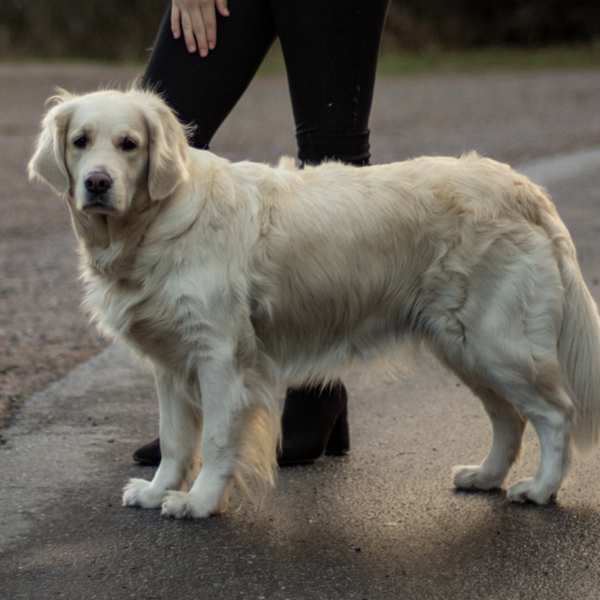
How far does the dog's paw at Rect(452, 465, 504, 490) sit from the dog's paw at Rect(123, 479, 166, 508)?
985 mm

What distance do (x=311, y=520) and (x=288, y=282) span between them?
0.74 m

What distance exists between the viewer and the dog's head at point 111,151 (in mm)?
2381

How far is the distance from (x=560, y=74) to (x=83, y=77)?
1199 centimetres

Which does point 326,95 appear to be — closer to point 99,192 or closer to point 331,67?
point 331,67

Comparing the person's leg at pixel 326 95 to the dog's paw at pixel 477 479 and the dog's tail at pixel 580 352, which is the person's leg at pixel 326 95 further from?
the dog's tail at pixel 580 352

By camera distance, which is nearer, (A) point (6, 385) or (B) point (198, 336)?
(B) point (198, 336)

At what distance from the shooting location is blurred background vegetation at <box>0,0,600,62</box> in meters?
24.8

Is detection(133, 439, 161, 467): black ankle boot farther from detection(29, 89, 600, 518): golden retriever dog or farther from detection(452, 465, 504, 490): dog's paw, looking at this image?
detection(452, 465, 504, 490): dog's paw

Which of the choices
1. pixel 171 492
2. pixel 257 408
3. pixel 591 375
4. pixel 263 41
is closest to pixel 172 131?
pixel 263 41

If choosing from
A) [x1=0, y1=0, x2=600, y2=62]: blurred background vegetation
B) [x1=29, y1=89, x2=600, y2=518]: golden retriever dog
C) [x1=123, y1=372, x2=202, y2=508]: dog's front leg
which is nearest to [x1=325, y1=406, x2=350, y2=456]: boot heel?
[x1=29, y1=89, x2=600, y2=518]: golden retriever dog

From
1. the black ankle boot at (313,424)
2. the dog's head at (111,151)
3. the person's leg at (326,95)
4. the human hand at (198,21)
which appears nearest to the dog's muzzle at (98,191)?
the dog's head at (111,151)

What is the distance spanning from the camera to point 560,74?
21.1m

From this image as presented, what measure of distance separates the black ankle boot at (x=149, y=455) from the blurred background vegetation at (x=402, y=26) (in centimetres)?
2289

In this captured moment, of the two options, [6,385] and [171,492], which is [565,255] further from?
[6,385]
